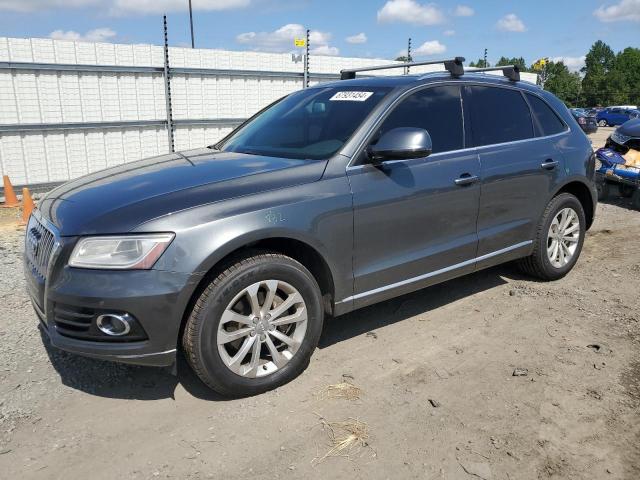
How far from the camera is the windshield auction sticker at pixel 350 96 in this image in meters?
3.74

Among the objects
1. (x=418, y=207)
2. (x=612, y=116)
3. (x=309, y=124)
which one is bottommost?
(x=418, y=207)

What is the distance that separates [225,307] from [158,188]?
0.78m

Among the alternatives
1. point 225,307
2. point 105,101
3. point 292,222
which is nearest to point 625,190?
point 292,222

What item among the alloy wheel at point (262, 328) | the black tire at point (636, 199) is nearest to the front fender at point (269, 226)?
the alloy wheel at point (262, 328)

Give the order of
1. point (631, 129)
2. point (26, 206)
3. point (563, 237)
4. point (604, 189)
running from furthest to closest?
point (604, 189), point (631, 129), point (26, 206), point (563, 237)

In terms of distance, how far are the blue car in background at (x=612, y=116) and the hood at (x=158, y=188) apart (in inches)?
1546

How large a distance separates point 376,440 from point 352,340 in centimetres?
114

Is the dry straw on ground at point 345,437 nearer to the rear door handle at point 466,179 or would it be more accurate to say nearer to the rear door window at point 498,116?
the rear door handle at point 466,179

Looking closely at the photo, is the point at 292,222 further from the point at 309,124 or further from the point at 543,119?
the point at 543,119

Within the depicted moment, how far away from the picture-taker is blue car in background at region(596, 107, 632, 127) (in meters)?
36.4

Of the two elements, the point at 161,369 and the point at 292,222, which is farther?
the point at 161,369

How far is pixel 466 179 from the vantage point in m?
3.86

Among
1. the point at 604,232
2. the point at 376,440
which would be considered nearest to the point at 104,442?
the point at 376,440

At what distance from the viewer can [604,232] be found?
6.81 m
